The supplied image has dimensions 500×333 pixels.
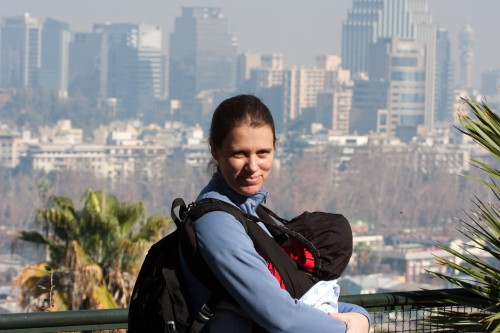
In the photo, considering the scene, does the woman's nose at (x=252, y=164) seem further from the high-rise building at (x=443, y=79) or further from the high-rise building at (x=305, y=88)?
the high-rise building at (x=443, y=79)

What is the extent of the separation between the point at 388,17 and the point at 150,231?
156 metres

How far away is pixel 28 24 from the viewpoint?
161500mm

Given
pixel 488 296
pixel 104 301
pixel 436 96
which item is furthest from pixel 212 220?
pixel 436 96

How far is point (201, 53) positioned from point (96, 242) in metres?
151

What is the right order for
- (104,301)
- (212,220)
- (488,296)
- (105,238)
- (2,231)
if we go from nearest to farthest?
(212,220), (488,296), (104,301), (105,238), (2,231)

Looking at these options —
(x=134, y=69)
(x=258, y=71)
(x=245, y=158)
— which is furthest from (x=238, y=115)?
(x=134, y=69)

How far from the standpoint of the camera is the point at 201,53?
15962 cm

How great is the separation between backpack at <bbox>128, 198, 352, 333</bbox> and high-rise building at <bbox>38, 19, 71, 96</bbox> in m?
154

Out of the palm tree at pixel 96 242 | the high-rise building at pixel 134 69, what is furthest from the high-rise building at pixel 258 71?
the palm tree at pixel 96 242

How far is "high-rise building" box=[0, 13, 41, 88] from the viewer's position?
496 ft

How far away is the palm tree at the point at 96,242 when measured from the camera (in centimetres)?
897

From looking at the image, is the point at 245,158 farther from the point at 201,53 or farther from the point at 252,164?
the point at 201,53

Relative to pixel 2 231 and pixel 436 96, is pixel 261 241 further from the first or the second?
pixel 436 96

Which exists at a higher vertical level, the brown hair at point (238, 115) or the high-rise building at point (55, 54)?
the high-rise building at point (55, 54)
